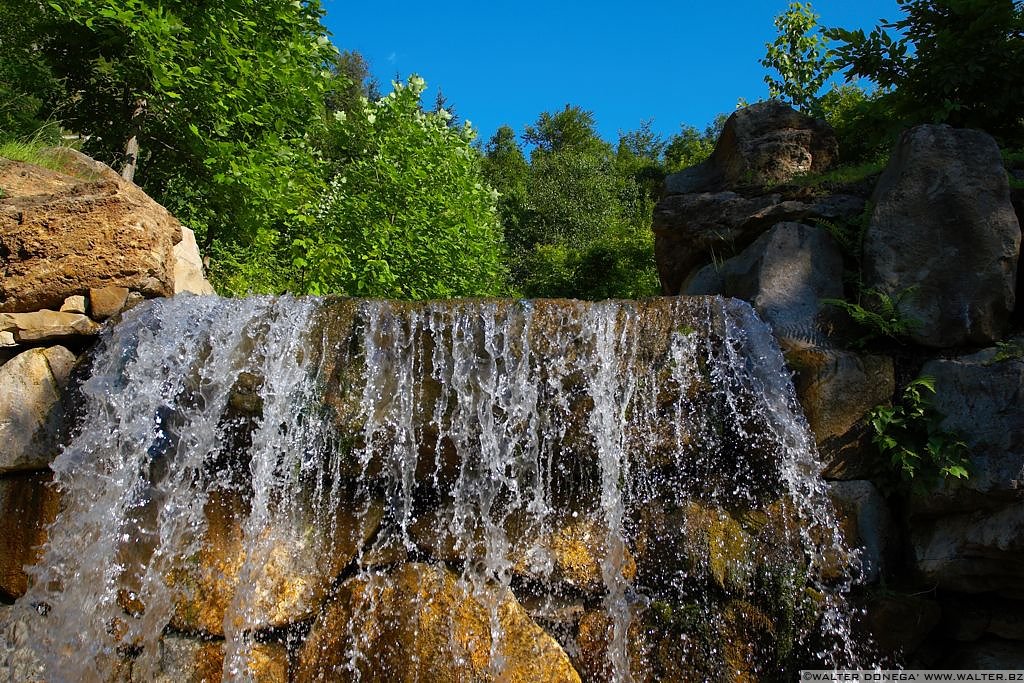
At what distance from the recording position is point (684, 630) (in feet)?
12.5

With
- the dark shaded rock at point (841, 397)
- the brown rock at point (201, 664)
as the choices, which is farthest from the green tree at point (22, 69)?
the dark shaded rock at point (841, 397)

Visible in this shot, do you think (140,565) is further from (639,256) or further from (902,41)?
(639,256)

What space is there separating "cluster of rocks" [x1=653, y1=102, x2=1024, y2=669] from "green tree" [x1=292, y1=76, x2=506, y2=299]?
504 centimetres

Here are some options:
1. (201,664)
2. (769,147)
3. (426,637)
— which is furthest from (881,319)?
(201,664)

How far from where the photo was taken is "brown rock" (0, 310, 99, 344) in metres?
4.50

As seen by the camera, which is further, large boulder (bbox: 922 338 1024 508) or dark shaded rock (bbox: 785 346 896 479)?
dark shaded rock (bbox: 785 346 896 479)

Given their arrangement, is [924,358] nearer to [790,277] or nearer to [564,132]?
[790,277]

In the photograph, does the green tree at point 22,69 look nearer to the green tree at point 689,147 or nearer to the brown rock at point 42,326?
the brown rock at point 42,326

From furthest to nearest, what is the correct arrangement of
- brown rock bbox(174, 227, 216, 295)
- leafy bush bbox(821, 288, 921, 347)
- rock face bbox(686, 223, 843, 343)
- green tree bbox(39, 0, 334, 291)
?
green tree bbox(39, 0, 334, 291)
brown rock bbox(174, 227, 216, 295)
rock face bbox(686, 223, 843, 343)
leafy bush bbox(821, 288, 921, 347)

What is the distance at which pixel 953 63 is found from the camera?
223 inches

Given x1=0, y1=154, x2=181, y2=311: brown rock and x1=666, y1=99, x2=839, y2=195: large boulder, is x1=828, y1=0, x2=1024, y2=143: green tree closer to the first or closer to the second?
x1=666, y1=99, x2=839, y2=195: large boulder

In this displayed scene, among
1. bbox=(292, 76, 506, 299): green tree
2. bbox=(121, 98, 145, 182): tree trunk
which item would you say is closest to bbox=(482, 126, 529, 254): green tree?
bbox=(292, 76, 506, 299): green tree

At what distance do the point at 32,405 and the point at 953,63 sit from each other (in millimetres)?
7202

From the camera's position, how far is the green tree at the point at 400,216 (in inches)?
358
